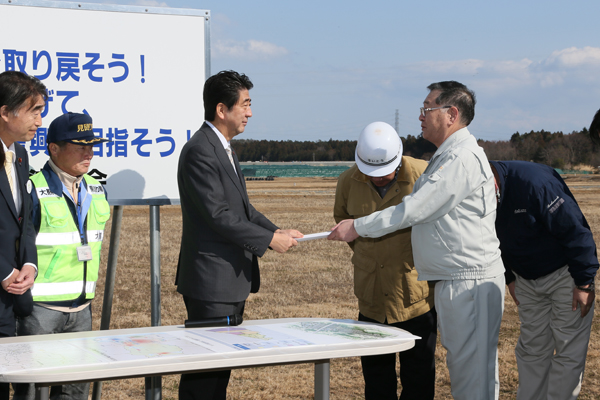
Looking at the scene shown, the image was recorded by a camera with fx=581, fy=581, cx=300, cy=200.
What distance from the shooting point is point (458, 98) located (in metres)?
3.30

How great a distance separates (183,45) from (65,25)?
0.81 m

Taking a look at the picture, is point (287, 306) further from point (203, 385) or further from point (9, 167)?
point (9, 167)

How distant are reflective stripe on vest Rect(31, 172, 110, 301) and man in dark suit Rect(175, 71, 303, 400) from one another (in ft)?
1.79

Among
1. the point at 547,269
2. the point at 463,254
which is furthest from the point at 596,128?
the point at 463,254

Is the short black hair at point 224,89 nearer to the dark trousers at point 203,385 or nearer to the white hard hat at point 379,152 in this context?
the white hard hat at point 379,152

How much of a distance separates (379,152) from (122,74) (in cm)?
193

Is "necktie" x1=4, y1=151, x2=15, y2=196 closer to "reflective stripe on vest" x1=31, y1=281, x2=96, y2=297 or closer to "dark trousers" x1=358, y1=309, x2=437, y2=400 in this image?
"reflective stripe on vest" x1=31, y1=281, x2=96, y2=297

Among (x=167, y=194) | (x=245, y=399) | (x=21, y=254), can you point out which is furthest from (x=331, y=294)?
(x=21, y=254)

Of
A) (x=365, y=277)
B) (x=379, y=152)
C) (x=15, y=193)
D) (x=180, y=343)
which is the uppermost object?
(x=379, y=152)

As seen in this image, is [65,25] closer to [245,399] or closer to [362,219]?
[362,219]

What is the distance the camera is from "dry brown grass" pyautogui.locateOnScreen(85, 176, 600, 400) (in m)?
5.01

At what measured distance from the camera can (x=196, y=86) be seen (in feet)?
14.0

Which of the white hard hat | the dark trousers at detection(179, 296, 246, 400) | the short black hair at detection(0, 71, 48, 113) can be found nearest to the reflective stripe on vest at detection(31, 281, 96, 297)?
the dark trousers at detection(179, 296, 246, 400)

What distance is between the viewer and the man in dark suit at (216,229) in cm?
314
